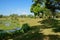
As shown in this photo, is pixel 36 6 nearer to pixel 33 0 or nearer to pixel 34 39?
pixel 33 0

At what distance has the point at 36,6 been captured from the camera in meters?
36.6

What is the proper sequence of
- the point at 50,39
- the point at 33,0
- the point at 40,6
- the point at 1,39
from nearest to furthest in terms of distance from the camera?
the point at 50,39 < the point at 1,39 < the point at 33,0 < the point at 40,6

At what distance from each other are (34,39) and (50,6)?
9283mm

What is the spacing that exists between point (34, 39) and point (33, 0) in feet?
73.6

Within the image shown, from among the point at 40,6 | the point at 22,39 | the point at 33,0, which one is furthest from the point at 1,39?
the point at 40,6

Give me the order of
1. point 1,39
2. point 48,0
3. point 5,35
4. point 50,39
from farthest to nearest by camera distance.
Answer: point 48,0 < point 5,35 < point 1,39 < point 50,39

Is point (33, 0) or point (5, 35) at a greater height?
point (33, 0)

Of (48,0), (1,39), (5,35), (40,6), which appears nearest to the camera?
(1,39)

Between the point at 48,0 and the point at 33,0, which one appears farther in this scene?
the point at 33,0

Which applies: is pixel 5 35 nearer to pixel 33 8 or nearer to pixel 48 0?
pixel 48 0

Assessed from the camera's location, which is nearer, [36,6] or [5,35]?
[5,35]

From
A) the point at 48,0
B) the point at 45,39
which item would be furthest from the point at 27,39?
the point at 48,0

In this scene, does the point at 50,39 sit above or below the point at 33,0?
below

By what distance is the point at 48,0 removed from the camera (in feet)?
68.0
